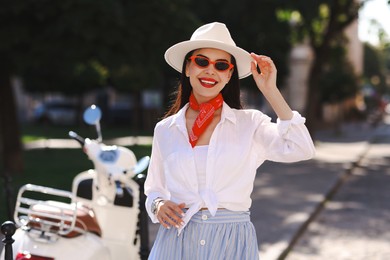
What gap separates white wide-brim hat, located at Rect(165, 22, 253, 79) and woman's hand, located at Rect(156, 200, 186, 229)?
0.67 m

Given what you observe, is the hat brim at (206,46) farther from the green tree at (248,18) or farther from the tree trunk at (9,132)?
the green tree at (248,18)

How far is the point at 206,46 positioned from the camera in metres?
2.92

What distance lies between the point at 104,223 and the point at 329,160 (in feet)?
47.8

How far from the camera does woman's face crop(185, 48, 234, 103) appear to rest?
2.91 meters

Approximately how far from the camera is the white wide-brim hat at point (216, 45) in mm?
2895

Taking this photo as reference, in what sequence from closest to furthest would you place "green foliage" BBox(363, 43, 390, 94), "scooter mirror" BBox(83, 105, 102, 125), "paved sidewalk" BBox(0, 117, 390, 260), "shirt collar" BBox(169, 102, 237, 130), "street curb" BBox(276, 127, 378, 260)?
"shirt collar" BBox(169, 102, 237, 130), "scooter mirror" BBox(83, 105, 102, 125), "street curb" BBox(276, 127, 378, 260), "paved sidewalk" BBox(0, 117, 390, 260), "green foliage" BBox(363, 43, 390, 94)

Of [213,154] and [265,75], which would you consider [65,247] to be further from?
[265,75]

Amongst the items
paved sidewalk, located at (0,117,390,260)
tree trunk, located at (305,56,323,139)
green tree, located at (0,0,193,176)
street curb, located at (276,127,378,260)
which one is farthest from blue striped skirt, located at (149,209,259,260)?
tree trunk, located at (305,56,323,139)

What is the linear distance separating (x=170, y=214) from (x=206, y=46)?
0.71 metres

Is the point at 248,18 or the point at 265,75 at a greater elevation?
the point at 248,18

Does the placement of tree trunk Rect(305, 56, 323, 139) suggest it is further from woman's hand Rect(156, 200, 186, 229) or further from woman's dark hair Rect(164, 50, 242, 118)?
woman's hand Rect(156, 200, 186, 229)

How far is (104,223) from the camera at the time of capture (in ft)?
15.3

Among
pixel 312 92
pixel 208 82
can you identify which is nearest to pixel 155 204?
pixel 208 82

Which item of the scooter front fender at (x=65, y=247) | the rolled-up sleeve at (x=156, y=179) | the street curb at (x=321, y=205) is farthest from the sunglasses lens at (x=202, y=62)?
the street curb at (x=321, y=205)
